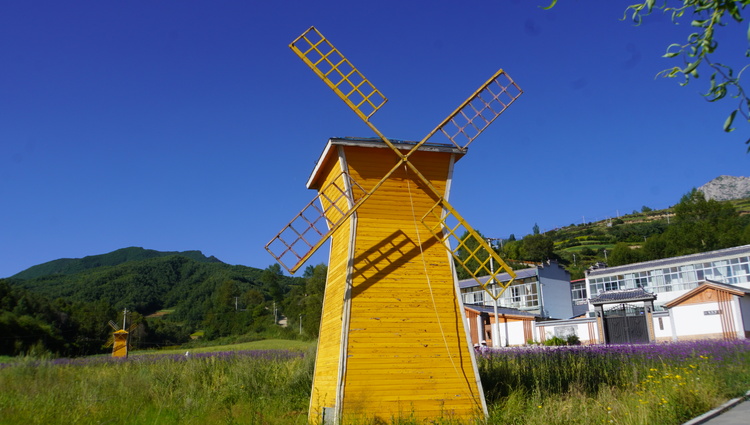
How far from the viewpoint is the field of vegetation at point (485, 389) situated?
10.3 m

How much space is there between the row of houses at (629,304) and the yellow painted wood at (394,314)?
11.9 metres

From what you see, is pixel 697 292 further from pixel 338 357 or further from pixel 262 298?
pixel 262 298

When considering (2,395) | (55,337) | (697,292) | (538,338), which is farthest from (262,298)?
(2,395)

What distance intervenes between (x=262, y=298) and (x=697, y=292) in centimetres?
8705

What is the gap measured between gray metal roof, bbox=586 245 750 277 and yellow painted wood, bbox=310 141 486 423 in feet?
128


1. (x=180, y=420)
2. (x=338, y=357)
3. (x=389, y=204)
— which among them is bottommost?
(x=180, y=420)

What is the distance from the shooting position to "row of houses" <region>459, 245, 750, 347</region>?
102ft

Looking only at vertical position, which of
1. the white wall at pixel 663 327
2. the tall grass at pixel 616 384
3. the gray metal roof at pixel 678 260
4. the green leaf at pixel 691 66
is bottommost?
the tall grass at pixel 616 384

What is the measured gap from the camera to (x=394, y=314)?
11852 mm

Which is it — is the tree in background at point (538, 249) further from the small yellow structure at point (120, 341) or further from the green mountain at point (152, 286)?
the small yellow structure at point (120, 341)

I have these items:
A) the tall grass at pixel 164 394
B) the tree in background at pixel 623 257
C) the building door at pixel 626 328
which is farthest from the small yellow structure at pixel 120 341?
the tree in background at pixel 623 257

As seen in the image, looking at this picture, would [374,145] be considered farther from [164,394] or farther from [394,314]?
[164,394]

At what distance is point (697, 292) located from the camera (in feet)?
104

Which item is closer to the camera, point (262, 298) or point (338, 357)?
point (338, 357)
